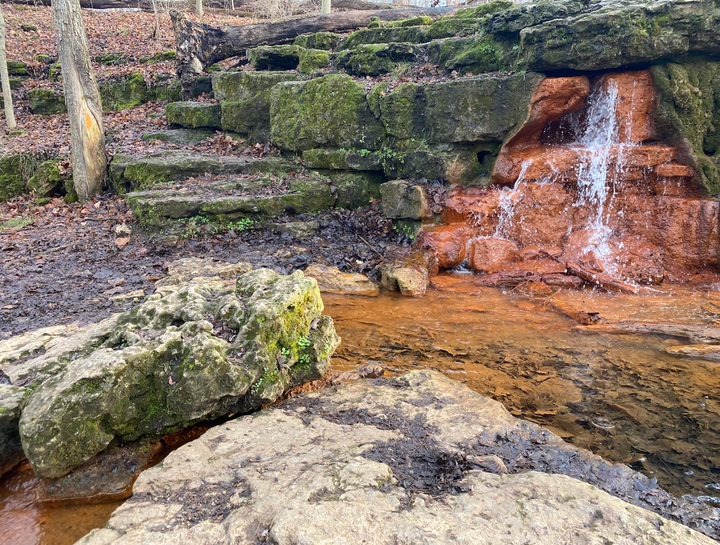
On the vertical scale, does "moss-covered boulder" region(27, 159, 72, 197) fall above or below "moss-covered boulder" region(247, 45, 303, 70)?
below

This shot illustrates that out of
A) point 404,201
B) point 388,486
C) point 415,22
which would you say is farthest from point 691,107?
point 388,486

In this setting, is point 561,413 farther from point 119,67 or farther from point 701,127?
point 119,67

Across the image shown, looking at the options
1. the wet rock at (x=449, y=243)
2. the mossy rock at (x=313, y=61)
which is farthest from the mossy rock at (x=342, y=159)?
the mossy rock at (x=313, y=61)

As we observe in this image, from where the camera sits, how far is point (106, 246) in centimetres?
758

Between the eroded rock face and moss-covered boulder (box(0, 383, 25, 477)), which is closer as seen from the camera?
the eroded rock face

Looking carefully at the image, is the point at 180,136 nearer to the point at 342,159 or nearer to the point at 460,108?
the point at 342,159

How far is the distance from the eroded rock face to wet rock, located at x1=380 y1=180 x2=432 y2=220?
4.86 meters

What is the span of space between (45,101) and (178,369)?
1400 centimetres

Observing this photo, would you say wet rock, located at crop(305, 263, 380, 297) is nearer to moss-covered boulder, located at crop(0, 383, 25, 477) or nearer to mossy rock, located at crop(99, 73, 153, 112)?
moss-covered boulder, located at crop(0, 383, 25, 477)

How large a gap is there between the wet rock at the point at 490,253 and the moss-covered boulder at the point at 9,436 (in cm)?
625

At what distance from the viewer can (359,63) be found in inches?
405

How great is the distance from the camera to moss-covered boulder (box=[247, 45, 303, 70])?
459 inches

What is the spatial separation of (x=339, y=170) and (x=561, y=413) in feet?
22.3

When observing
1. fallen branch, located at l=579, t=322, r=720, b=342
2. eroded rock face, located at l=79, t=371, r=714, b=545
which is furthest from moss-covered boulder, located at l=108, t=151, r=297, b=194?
eroded rock face, located at l=79, t=371, r=714, b=545
